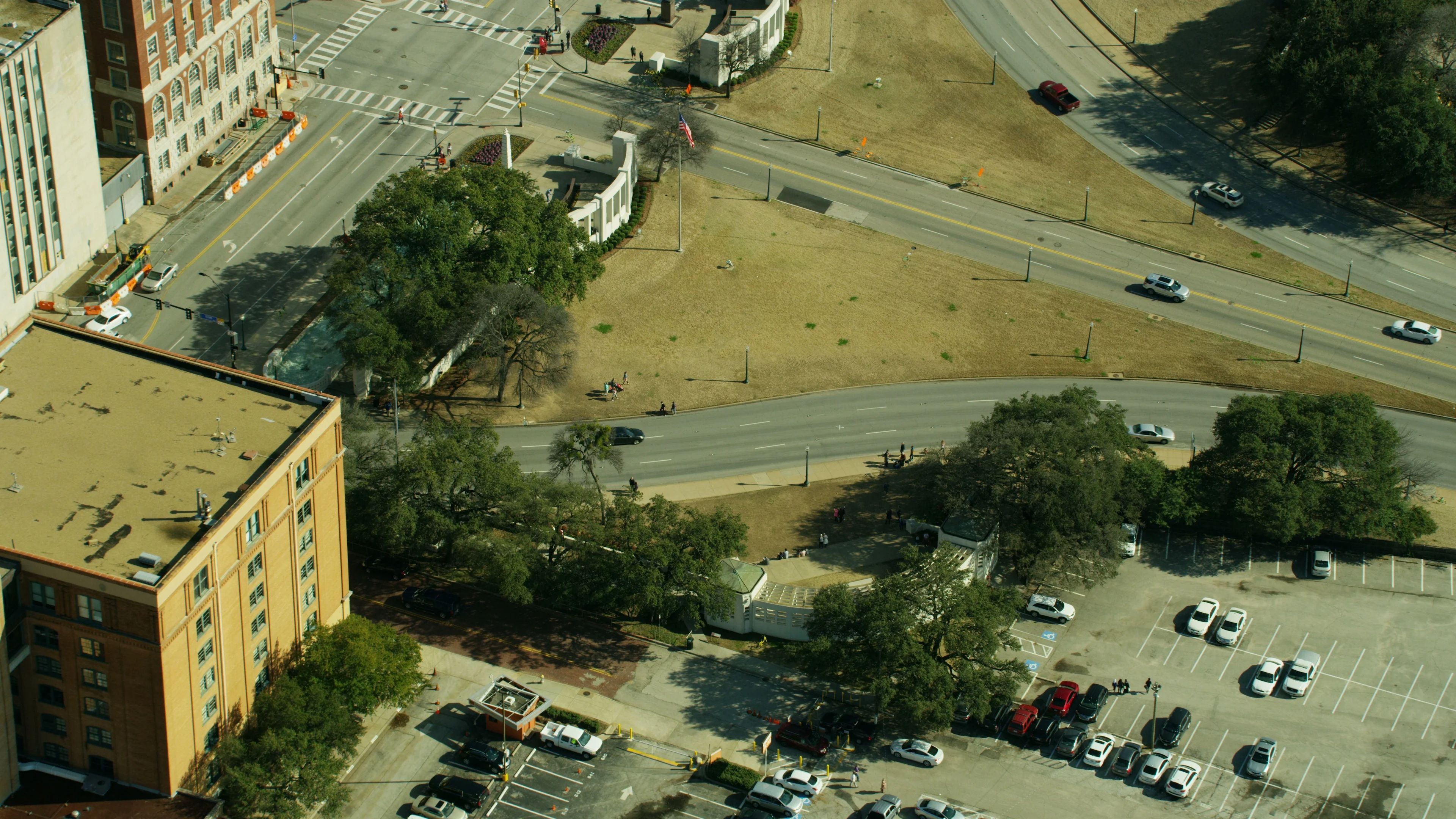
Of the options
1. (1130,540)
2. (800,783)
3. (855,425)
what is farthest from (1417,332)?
(800,783)

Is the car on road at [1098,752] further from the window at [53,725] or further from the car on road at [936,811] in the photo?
the window at [53,725]

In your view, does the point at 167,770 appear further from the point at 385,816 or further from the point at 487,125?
the point at 487,125

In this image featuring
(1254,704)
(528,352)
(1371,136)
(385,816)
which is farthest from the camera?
(1371,136)

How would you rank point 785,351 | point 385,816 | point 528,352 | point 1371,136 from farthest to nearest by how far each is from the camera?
point 1371,136
point 785,351
point 528,352
point 385,816

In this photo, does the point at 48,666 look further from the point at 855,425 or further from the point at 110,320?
the point at 855,425

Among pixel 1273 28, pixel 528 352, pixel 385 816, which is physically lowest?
pixel 385 816

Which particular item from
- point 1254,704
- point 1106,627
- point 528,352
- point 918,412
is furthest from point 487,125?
point 1254,704

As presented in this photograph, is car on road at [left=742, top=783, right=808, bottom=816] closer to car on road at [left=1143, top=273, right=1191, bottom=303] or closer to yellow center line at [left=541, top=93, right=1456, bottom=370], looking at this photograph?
car on road at [left=1143, top=273, right=1191, bottom=303]

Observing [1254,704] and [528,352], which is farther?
[528,352]
